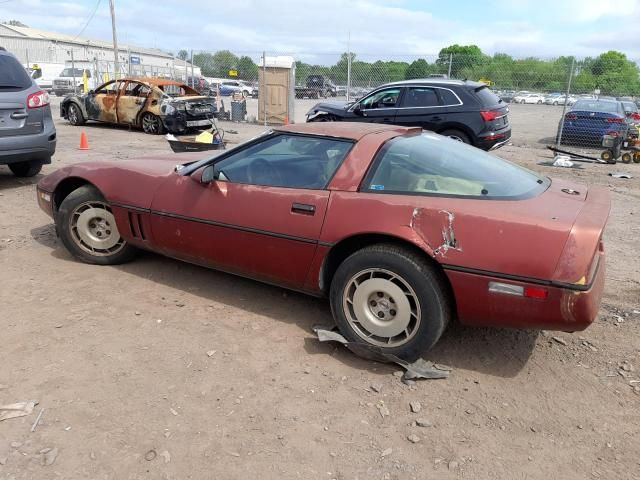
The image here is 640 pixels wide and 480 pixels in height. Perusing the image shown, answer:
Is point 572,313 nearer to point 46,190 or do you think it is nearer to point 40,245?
point 46,190

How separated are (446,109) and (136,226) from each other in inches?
297

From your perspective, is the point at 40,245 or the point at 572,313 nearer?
the point at 572,313

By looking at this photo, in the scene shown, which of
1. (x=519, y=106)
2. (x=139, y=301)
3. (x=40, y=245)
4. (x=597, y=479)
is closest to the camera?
(x=597, y=479)

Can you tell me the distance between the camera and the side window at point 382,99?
10.8 meters

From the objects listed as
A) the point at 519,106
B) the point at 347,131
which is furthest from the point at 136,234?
the point at 519,106

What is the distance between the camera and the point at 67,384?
290 cm

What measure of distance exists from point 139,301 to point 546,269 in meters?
2.82

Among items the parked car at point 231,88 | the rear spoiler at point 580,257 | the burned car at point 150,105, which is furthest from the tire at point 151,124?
the parked car at point 231,88

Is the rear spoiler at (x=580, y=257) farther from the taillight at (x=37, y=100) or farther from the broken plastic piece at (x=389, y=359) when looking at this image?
the taillight at (x=37, y=100)

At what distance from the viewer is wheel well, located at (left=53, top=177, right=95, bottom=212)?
4.47 meters

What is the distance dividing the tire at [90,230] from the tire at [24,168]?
12.2 feet

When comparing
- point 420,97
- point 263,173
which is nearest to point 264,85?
point 420,97

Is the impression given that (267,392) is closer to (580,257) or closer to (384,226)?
(384,226)

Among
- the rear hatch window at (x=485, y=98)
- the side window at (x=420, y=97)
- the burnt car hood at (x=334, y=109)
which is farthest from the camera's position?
the burnt car hood at (x=334, y=109)
